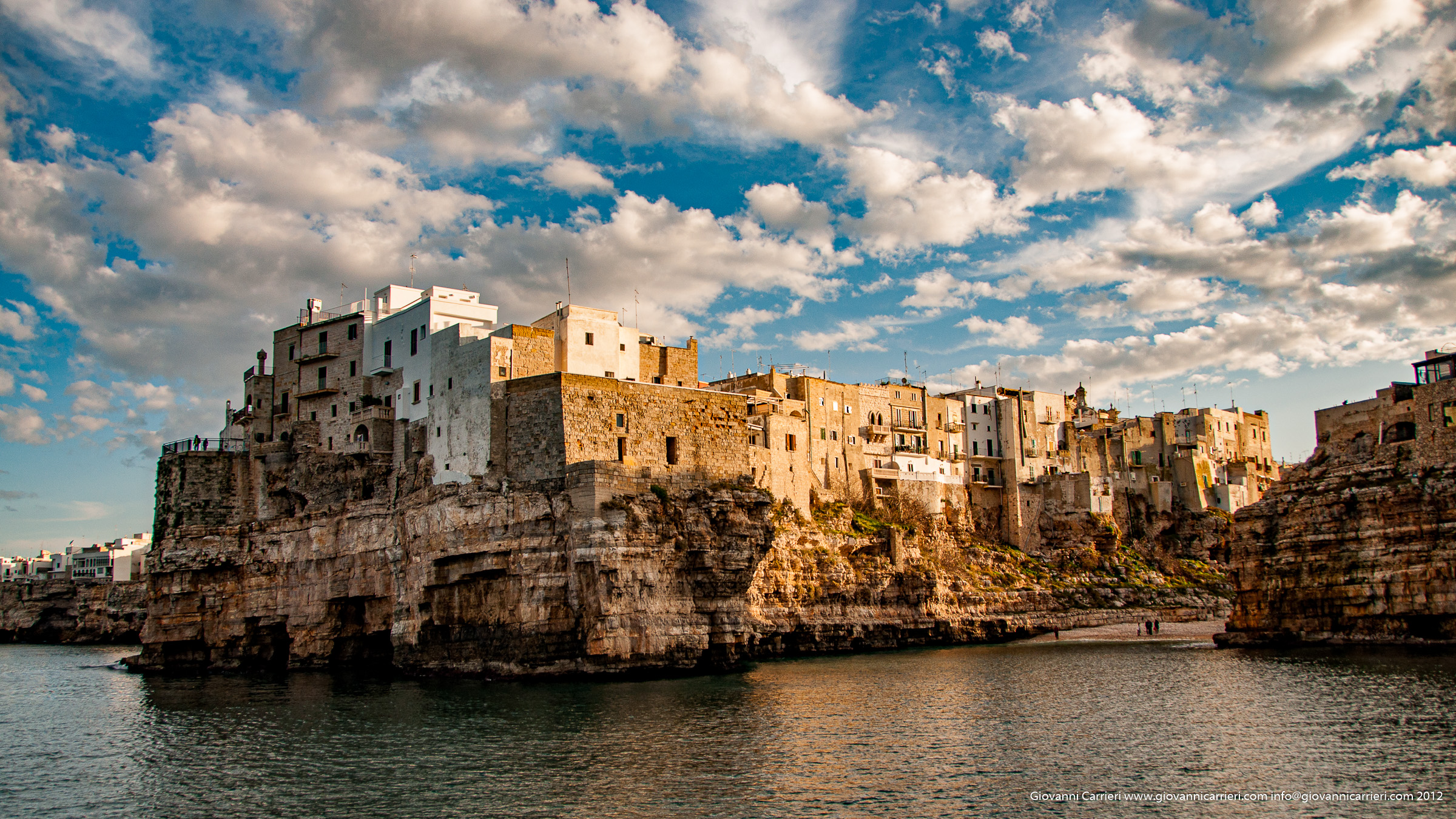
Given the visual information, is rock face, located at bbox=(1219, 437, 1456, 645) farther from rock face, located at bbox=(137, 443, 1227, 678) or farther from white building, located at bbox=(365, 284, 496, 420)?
white building, located at bbox=(365, 284, 496, 420)

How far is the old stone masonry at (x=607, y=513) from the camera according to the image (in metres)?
49.2

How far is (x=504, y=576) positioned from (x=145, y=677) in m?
26.6

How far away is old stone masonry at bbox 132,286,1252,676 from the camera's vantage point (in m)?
49.2

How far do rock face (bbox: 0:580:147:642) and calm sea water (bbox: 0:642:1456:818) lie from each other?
62.8m

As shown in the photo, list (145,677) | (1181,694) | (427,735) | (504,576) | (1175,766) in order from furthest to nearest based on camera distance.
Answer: (145,677)
(504,576)
(1181,694)
(427,735)
(1175,766)

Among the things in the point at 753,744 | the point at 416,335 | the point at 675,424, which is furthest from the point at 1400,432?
the point at 416,335

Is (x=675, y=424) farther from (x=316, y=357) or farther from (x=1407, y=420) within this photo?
(x=1407, y=420)

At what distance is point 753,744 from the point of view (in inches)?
1308

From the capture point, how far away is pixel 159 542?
6394 cm

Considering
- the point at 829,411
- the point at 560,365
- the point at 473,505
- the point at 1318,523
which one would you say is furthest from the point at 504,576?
the point at 1318,523

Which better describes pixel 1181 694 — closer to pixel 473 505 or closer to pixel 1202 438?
pixel 473 505

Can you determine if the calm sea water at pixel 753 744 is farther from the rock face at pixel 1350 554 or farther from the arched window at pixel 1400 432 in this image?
the arched window at pixel 1400 432

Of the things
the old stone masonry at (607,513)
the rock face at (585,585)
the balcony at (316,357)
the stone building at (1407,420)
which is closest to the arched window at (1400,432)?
the stone building at (1407,420)

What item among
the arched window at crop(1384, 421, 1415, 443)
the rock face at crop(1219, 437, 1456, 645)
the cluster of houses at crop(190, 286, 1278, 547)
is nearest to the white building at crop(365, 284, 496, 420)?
the cluster of houses at crop(190, 286, 1278, 547)
